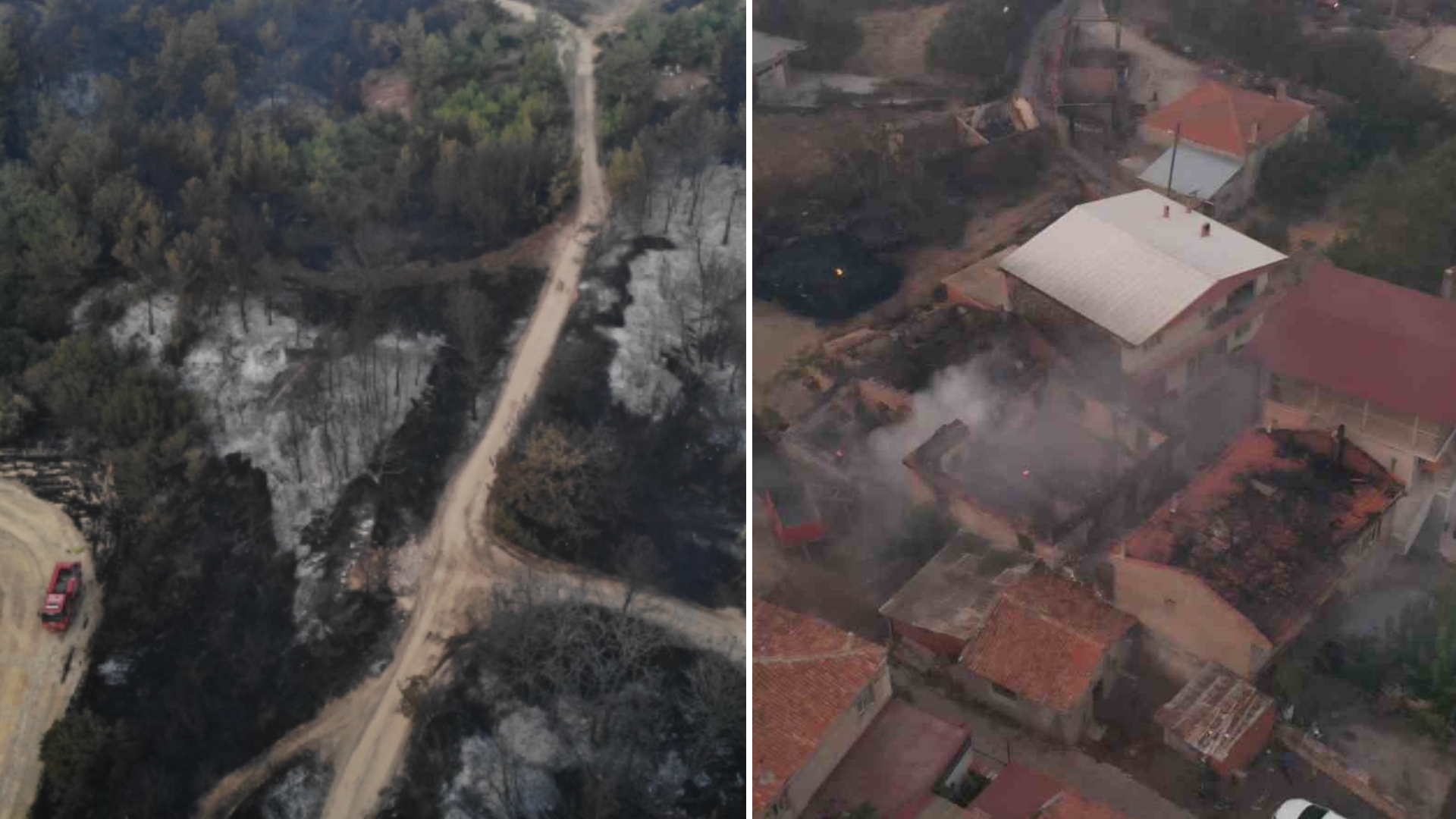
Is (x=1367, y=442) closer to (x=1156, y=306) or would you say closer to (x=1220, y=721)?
(x=1156, y=306)

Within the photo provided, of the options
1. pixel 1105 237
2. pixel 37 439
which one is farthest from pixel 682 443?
pixel 37 439

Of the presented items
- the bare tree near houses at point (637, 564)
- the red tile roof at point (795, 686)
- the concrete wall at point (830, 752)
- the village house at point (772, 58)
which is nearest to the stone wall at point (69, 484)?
the bare tree near houses at point (637, 564)

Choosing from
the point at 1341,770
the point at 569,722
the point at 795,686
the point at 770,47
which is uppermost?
the point at 770,47

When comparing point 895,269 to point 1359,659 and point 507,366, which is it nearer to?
point 507,366

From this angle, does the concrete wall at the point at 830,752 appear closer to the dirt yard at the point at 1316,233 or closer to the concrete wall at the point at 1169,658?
the concrete wall at the point at 1169,658

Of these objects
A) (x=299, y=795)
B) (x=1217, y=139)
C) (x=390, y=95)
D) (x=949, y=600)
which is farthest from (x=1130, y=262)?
(x=299, y=795)

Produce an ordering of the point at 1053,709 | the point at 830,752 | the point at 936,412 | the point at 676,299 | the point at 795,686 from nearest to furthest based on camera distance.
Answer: the point at 830,752 → the point at 795,686 → the point at 1053,709 → the point at 936,412 → the point at 676,299
